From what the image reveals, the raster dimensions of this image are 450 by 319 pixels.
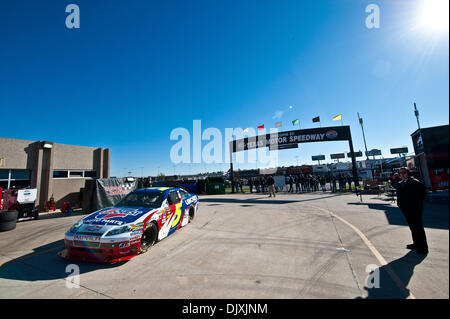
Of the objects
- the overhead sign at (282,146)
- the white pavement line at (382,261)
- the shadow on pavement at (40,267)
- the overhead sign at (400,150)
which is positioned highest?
the overhead sign at (400,150)

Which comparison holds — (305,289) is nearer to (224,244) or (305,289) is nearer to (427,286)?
(427,286)

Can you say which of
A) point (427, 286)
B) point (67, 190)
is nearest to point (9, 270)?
point (427, 286)

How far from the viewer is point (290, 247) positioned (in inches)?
160

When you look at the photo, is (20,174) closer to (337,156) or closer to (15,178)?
(15,178)

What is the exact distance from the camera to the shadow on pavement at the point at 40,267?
314 cm

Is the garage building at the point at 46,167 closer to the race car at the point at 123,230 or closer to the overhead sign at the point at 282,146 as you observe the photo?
the race car at the point at 123,230

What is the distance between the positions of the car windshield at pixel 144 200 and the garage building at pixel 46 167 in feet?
29.1

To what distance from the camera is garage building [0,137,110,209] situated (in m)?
10.0

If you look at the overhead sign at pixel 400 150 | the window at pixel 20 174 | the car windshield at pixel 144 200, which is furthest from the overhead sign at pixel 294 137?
the overhead sign at pixel 400 150

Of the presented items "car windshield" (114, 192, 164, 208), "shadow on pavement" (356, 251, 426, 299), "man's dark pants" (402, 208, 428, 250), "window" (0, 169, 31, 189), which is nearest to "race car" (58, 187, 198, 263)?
"car windshield" (114, 192, 164, 208)

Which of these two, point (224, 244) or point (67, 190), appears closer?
point (224, 244)

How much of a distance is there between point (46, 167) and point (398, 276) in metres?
15.7
